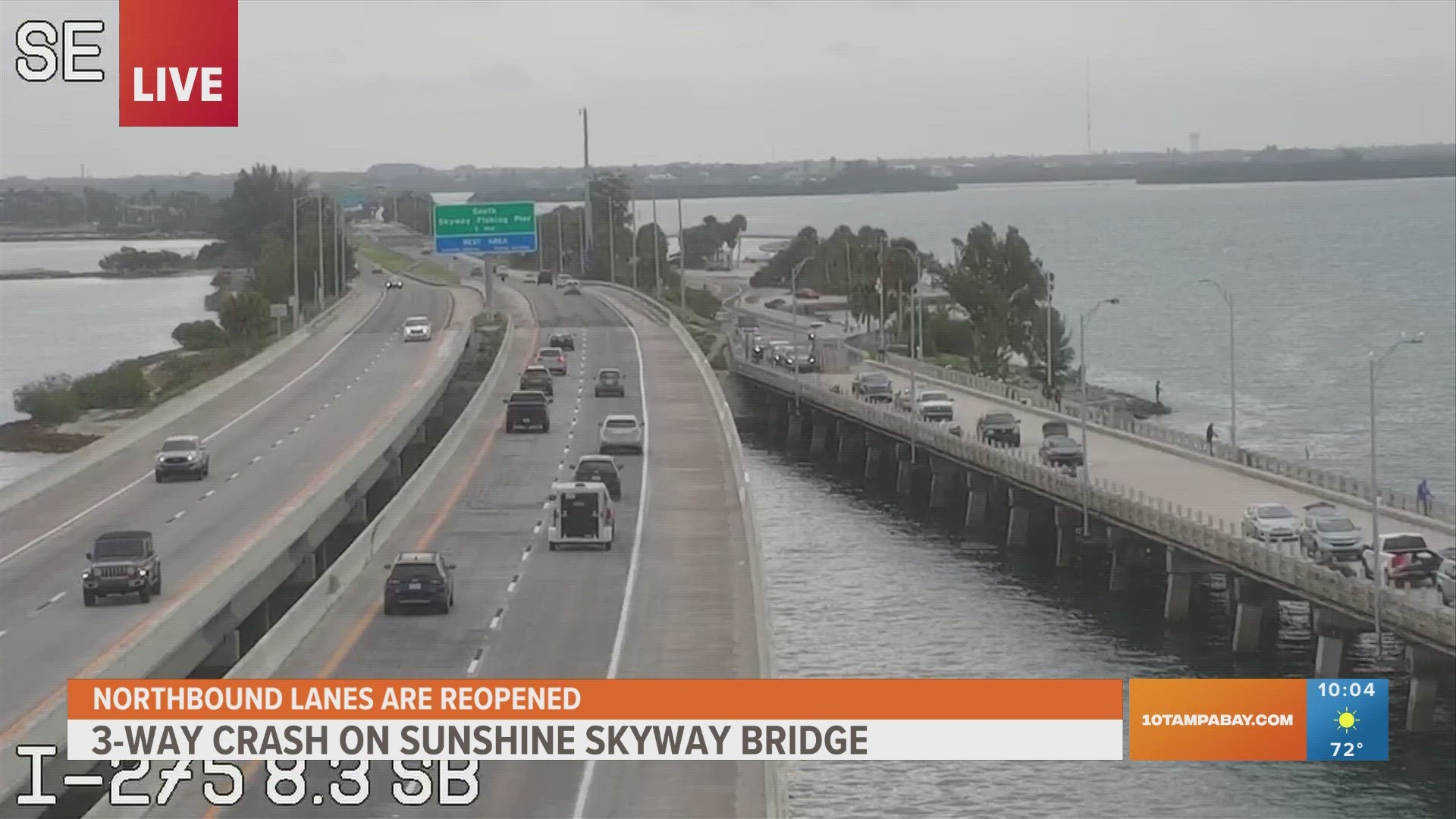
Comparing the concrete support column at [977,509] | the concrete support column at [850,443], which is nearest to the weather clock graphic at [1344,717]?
the concrete support column at [977,509]

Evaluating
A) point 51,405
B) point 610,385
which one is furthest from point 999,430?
point 51,405

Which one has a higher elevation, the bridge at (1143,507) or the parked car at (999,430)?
the parked car at (999,430)

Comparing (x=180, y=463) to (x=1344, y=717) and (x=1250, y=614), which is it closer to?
(x=1250, y=614)

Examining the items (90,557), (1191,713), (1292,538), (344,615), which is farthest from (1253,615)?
(1191,713)

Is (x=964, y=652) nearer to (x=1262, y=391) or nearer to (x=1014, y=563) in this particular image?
(x=1014, y=563)

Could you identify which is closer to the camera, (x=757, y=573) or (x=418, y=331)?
(x=757, y=573)

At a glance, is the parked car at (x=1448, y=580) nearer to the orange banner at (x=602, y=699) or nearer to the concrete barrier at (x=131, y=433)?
the orange banner at (x=602, y=699)
